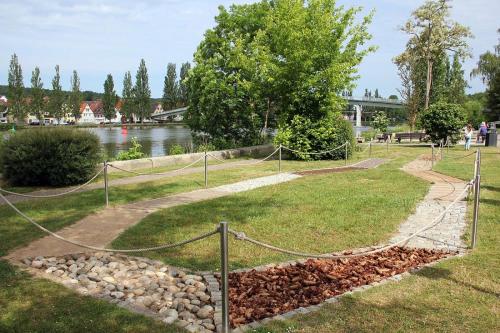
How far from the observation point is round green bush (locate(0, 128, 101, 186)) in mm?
11227

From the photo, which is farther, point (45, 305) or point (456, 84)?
point (456, 84)

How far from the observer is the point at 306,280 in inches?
207

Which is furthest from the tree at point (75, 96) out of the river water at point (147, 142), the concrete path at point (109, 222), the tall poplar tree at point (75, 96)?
the concrete path at point (109, 222)

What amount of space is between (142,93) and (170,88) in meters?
6.85

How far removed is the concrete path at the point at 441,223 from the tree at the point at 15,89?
83.6 metres

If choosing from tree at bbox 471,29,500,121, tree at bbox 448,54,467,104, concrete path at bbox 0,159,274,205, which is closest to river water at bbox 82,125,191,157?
concrete path at bbox 0,159,274,205

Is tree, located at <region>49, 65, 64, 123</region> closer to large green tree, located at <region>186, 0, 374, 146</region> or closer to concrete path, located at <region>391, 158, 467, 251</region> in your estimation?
large green tree, located at <region>186, 0, 374, 146</region>

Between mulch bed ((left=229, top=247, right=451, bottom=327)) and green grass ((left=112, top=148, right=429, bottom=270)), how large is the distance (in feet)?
1.43

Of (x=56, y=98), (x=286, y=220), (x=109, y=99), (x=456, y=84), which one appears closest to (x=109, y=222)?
(x=286, y=220)

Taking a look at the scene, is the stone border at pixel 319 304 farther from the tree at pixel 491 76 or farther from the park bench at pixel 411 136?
the tree at pixel 491 76

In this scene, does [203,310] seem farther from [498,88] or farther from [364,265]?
[498,88]

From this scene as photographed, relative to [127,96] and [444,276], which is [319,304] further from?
[127,96]

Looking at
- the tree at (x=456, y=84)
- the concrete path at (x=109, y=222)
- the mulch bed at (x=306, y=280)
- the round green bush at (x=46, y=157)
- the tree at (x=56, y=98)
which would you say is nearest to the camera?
the mulch bed at (x=306, y=280)

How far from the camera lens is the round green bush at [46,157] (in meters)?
11.2
